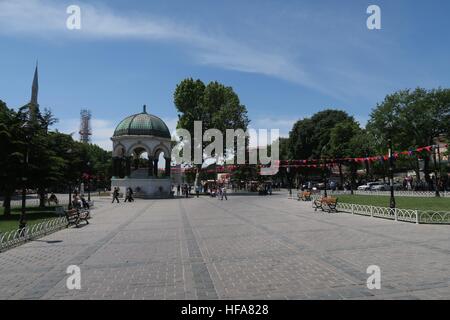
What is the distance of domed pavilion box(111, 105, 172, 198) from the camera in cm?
4612

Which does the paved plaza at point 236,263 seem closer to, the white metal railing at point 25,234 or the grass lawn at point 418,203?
the white metal railing at point 25,234

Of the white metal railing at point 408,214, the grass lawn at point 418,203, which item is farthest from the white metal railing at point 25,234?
the grass lawn at point 418,203

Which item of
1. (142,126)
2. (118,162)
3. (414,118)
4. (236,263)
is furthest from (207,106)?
(236,263)

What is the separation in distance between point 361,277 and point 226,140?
48.4 metres

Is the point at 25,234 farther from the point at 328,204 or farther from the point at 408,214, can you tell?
the point at 328,204

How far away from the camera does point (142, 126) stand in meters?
47.9

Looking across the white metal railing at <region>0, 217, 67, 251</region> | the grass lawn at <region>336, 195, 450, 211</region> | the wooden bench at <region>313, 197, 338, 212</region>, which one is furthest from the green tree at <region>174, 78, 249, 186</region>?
the white metal railing at <region>0, 217, 67, 251</region>

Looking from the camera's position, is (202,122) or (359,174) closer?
(202,122)

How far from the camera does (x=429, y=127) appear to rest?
45.9 meters

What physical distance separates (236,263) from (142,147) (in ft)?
135

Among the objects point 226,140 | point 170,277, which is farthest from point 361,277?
point 226,140

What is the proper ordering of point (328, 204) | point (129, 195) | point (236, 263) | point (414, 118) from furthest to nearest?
point (414, 118) < point (129, 195) < point (328, 204) < point (236, 263)

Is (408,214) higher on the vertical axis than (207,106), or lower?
lower
